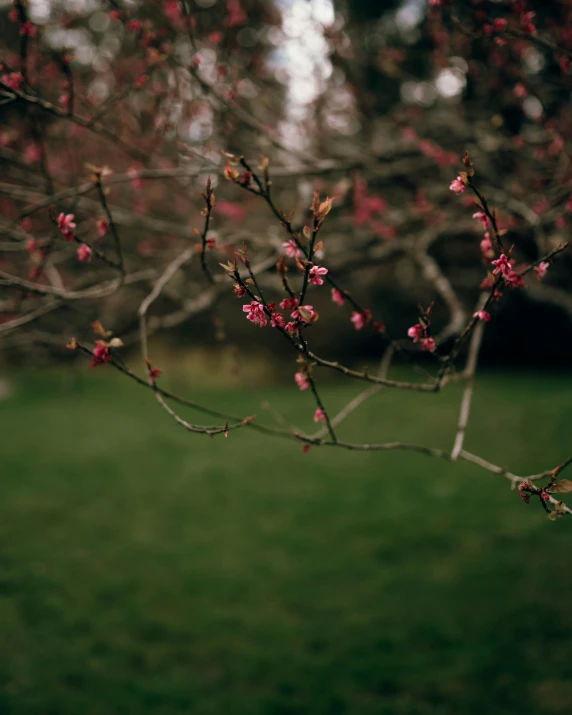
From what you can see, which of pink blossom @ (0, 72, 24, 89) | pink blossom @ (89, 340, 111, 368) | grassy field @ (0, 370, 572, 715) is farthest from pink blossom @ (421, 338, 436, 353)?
grassy field @ (0, 370, 572, 715)

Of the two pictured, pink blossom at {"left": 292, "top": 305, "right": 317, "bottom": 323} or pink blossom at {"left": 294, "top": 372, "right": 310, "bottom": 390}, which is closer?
pink blossom at {"left": 292, "top": 305, "right": 317, "bottom": 323}

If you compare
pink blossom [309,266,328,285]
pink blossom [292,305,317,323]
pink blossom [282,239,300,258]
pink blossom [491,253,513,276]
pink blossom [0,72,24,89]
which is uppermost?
pink blossom [0,72,24,89]

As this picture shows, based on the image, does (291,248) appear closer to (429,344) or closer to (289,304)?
(289,304)

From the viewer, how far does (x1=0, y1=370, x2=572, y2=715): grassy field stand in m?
3.72

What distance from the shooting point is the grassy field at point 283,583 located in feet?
12.2

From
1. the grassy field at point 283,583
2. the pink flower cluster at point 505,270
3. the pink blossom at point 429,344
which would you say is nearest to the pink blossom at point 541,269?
the pink flower cluster at point 505,270

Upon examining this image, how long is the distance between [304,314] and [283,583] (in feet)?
12.8

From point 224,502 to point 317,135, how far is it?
13.0ft

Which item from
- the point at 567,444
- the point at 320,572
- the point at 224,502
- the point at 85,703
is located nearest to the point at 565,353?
the point at 567,444

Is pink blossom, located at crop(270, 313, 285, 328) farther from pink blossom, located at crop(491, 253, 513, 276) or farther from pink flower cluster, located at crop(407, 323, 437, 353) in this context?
pink blossom, located at crop(491, 253, 513, 276)

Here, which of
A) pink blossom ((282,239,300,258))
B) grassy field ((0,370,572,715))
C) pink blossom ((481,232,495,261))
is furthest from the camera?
grassy field ((0,370,572,715))

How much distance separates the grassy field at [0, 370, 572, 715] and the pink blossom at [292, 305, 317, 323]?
2748mm

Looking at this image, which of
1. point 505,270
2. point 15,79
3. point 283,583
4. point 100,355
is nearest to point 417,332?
point 505,270

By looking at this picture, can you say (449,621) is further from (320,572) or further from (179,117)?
(179,117)
